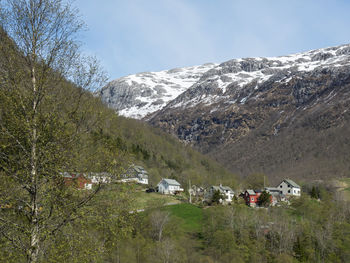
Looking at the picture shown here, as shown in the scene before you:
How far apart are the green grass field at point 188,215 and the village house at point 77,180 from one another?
69537mm

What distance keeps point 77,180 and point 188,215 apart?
7633 centimetres

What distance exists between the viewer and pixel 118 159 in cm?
1349

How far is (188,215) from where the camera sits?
87.1 meters

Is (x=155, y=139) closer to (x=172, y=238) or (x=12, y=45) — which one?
(x=172, y=238)

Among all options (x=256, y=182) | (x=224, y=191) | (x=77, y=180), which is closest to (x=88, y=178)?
(x=77, y=180)

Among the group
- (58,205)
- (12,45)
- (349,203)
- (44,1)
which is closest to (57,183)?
(58,205)

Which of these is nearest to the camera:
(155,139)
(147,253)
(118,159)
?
(118,159)

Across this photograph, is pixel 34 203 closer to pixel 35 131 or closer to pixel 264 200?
pixel 35 131

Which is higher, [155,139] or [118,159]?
[155,139]

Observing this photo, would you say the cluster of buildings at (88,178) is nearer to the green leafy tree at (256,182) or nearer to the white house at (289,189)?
the white house at (289,189)

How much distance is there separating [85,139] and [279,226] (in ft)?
245

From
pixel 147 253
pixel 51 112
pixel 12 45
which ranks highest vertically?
pixel 12 45

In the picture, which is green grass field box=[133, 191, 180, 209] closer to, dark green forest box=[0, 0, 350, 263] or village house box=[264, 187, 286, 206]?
village house box=[264, 187, 286, 206]

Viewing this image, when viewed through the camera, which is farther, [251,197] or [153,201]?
[251,197]
